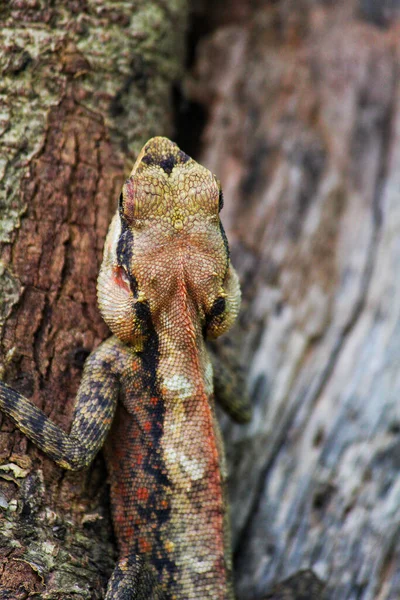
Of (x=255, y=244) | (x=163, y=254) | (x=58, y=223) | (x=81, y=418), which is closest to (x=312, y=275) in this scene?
(x=255, y=244)

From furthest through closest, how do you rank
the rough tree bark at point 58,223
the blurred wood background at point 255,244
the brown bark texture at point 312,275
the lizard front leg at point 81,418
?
1. the brown bark texture at point 312,275
2. the blurred wood background at point 255,244
3. the lizard front leg at point 81,418
4. the rough tree bark at point 58,223

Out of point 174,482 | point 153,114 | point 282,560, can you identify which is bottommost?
point 282,560

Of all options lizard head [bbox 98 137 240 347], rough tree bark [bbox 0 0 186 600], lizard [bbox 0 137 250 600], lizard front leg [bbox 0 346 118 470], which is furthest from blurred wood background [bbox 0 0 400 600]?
lizard head [bbox 98 137 240 347]

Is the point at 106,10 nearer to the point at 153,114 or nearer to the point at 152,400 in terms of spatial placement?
the point at 153,114

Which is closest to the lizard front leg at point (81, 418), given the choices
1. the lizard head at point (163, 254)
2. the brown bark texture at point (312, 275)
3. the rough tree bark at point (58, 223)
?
the rough tree bark at point (58, 223)

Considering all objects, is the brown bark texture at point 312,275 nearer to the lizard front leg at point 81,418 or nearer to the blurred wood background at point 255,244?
the blurred wood background at point 255,244

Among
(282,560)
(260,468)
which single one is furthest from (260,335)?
(282,560)
